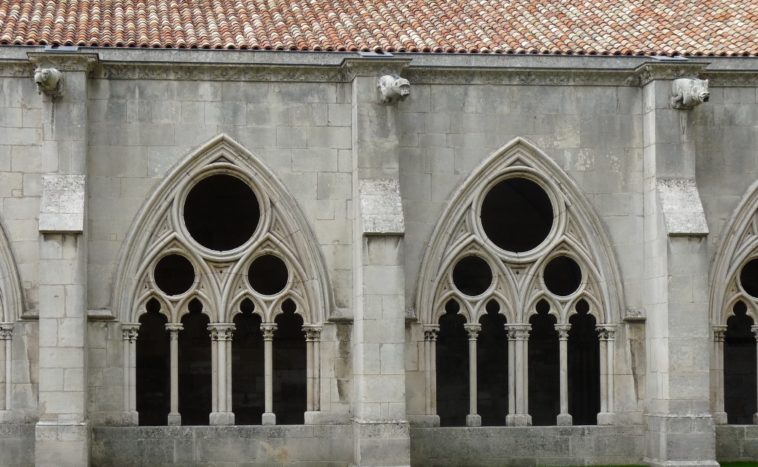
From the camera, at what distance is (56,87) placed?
22.0 m

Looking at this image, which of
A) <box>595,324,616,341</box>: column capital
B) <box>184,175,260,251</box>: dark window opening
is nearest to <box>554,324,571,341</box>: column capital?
<box>595,324,616,341</box>: column capital

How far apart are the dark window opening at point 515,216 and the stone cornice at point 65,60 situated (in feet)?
34.6

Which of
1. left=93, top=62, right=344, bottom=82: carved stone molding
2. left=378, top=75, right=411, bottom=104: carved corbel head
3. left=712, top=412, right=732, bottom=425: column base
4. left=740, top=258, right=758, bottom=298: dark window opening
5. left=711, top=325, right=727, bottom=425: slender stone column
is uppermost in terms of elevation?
Answer: left=93, top=62, right=344, bottom=82: carved stone molding

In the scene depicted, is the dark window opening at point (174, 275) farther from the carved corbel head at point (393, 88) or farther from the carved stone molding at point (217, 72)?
the carved corbel head at point (393, 88)

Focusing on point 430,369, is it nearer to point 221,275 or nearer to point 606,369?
point 606,369

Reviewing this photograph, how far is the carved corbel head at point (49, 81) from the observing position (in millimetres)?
21656

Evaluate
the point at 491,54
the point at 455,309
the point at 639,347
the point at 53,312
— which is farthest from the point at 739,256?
the point at 53,312

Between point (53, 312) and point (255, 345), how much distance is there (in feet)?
25.1

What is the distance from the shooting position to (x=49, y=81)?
2177cm

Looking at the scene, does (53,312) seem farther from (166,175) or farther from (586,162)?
(586,162)

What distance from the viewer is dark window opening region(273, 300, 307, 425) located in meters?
29.0

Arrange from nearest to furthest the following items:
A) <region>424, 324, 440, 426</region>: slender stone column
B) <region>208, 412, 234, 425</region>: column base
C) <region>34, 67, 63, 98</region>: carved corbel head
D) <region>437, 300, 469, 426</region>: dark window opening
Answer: <region>34, 67, 63, 98</region>: carved corbel head → <region>208, 412, 234, 425</region>: column base → <region>424, 324, 440, 426</region>: slender stone column → <region>437, 300, 469, 426</region>: dark window opening

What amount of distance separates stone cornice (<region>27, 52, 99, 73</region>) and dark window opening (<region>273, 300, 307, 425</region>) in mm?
8420

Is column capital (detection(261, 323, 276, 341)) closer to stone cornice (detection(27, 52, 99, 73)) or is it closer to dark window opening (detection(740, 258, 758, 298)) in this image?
stone cornice (detection(27, 52, 99, 73))
